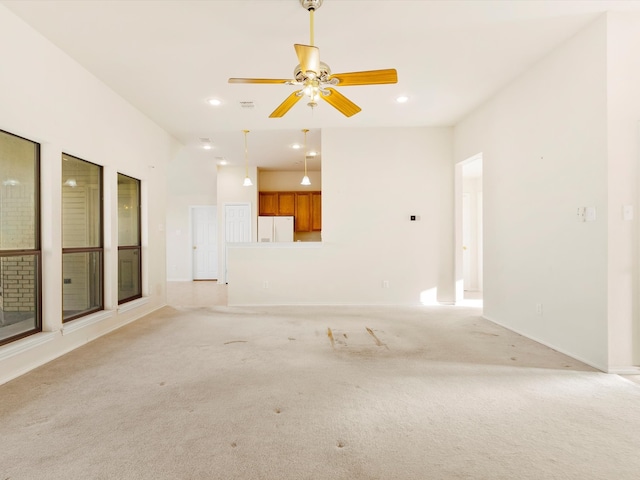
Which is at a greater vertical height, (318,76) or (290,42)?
(290,42)

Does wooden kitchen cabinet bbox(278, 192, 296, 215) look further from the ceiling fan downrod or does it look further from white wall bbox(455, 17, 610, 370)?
the ceiling fan downrod

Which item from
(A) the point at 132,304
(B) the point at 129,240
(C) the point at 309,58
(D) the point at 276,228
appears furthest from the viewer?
(D) the point at 276,228

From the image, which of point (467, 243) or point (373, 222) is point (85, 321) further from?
point (467, 243)

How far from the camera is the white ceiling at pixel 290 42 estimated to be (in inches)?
104

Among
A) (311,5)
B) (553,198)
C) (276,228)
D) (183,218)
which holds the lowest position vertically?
(276,228)

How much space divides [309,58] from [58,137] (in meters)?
2.63

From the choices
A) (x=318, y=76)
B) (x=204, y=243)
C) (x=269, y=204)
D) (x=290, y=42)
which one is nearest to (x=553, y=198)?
(x=318, y=76)

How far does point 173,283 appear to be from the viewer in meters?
8.77

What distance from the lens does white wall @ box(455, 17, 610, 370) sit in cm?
284

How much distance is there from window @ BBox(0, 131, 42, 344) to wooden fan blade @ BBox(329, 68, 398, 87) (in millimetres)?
2839

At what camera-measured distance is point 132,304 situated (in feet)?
15.0

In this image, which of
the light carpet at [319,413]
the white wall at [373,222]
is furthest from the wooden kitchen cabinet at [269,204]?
the light carpet at [319,413]

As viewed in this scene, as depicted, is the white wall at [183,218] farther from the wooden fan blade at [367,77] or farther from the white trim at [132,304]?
the wooden fan blade at [367,77]

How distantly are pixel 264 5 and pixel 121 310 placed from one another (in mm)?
3889
